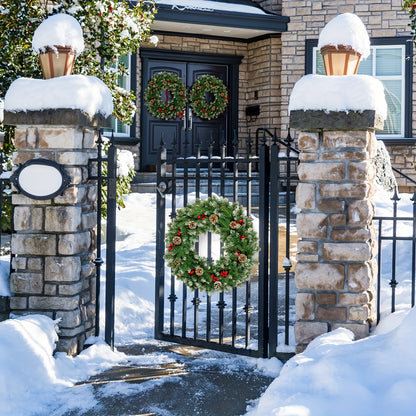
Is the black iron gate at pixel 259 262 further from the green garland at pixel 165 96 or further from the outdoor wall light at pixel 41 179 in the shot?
the green garland at pixel 165 96

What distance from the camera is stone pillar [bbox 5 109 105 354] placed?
4473 millimetres

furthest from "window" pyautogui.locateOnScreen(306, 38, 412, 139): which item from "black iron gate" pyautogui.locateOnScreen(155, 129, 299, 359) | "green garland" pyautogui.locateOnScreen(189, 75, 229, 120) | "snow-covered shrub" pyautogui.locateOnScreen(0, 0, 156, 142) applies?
"black iron gate" pyautogui.locateOnScreen(155, 129, 299, 359)

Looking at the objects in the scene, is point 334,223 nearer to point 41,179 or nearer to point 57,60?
point 41,179

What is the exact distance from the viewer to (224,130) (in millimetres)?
13461

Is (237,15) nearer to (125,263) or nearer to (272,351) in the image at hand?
(125,263)

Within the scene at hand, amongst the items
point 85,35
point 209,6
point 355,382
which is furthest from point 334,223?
point 209,6

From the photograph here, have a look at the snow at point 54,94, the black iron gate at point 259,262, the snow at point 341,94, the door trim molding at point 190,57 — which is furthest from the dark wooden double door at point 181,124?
the snow at point 341,94

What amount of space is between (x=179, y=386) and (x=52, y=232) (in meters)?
1.40

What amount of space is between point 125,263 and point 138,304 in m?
1.07

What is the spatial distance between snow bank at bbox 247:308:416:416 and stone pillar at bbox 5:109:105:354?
1.92m

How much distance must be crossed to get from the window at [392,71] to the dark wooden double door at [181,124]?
2.01 meters

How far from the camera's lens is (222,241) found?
15.0 feet

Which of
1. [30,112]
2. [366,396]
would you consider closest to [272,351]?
[366,396]

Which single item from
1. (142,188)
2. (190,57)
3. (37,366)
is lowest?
(37,366)
